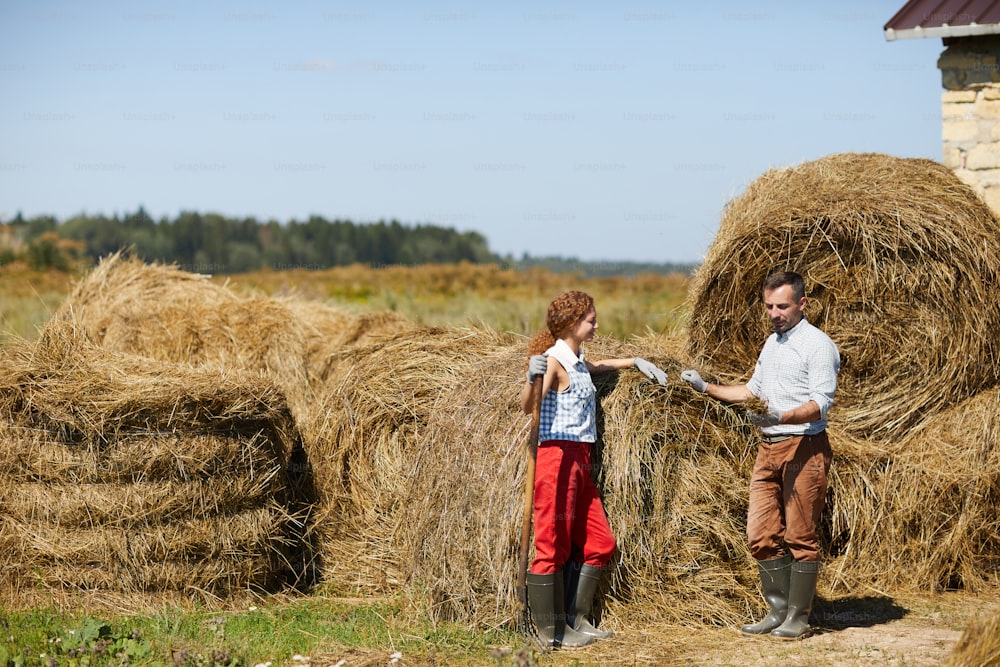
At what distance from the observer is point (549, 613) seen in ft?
19.6

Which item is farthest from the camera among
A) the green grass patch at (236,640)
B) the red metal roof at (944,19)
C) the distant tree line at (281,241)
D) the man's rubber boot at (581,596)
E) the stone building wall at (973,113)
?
the distant tree line at (281,241)

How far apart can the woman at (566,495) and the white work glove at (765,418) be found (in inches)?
37.2

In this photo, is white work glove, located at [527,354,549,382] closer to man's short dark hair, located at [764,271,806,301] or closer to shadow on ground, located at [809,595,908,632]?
man's short dark hair, located at [764,271,806,301]

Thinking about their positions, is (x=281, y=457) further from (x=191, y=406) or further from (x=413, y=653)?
(x=413, y=653)

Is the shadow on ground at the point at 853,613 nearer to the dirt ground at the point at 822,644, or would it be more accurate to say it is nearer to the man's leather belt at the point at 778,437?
the dirt ground at the point at 822,644

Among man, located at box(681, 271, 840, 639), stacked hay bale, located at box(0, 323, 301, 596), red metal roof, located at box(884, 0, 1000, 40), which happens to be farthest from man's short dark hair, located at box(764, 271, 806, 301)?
red metal roof, located at box(884, 0, 1000, 40)

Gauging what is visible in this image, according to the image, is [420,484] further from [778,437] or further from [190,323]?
[190,323]

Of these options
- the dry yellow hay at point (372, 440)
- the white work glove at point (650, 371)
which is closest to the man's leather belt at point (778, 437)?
the white work glove at point (650, 371)

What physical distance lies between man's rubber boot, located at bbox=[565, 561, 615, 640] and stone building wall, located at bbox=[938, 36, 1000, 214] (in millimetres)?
5951

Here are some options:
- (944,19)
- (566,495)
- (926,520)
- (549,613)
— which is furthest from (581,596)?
(944,19)

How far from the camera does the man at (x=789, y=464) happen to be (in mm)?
6148

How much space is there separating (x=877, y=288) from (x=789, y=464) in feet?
7.16

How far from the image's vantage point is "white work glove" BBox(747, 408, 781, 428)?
6.17m

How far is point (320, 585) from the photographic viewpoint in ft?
26.2
